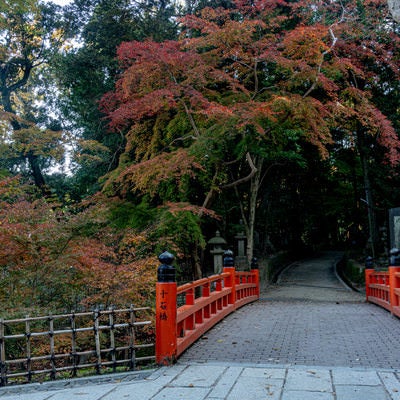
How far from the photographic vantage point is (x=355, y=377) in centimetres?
432

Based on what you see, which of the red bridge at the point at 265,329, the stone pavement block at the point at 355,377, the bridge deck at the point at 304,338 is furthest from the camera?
the bridge deck at the point at 304,338

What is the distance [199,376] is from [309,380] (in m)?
1.09

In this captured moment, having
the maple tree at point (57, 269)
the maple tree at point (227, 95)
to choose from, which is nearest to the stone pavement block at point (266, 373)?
the maple tree at point (57, 269)

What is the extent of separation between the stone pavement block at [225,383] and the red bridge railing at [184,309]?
836mm

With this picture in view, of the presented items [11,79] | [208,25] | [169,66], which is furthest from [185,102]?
[11,79]

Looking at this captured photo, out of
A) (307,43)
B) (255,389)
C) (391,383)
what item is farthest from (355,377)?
(307,43)

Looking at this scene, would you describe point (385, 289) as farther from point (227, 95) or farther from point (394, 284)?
point (227, 95)

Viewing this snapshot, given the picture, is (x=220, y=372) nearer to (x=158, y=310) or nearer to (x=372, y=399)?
(x=158, y=310)

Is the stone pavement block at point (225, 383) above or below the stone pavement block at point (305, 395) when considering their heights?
below

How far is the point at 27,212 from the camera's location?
7.70 metres

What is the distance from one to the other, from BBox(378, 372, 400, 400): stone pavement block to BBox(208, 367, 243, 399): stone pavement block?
1.39 meters

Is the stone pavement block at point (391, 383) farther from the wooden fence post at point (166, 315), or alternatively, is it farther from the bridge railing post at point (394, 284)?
the bridge railing post at point (394, 284)

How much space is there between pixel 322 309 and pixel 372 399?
6576 millimetres

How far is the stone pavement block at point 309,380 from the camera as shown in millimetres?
4004
